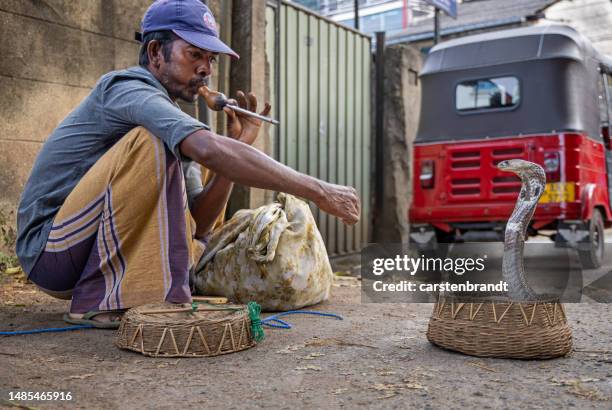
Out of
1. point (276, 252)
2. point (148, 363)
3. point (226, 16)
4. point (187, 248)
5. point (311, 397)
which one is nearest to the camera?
point (311, 397)

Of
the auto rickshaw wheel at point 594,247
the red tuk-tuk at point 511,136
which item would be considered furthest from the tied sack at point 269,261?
the auto rickshaw wheel at point 594,247

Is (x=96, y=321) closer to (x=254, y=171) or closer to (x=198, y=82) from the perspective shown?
(x=254, y=171)

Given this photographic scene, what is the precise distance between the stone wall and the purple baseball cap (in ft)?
15.6

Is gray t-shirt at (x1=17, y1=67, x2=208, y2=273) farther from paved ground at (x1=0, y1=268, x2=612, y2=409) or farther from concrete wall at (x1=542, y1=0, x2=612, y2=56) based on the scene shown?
concrete wall at (x1=542, y1=0, x2=612, y2=56)

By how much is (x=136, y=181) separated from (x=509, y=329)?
4.66 feet

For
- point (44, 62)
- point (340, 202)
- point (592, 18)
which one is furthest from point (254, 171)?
→ point (592, 18)

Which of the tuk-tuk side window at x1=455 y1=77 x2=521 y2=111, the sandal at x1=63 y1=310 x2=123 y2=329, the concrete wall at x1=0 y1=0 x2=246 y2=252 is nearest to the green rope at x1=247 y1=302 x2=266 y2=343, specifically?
the sandal at x1=63 y1=310 x2=123 y2=329

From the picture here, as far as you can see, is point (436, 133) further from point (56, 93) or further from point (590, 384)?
point (590, 384)

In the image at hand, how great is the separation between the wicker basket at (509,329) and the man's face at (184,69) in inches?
53.2

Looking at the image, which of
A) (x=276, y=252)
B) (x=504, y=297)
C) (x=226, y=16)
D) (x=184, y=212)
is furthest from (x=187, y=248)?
(x=226, y=16)

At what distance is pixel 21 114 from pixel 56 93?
27 centimetres

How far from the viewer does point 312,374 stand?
1941 mm

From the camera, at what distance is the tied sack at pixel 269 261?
299 centimetres

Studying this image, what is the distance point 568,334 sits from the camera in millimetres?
2129
